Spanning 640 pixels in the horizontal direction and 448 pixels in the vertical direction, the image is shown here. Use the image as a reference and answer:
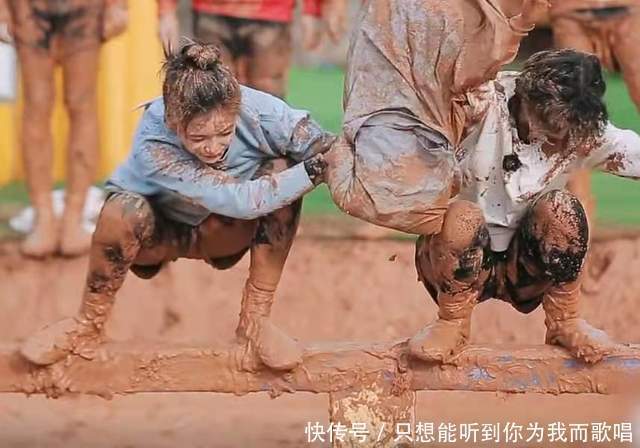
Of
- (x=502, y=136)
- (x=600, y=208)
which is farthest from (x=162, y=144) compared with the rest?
(x=600, y=208)

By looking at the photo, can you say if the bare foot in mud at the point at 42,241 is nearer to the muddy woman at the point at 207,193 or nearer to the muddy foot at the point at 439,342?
the muddy woman at the point at 207,193

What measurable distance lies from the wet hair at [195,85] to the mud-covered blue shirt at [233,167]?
0.08m

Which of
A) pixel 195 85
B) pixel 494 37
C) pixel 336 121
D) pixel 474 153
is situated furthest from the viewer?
pixel 336 121

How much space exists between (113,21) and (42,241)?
0.69 metres

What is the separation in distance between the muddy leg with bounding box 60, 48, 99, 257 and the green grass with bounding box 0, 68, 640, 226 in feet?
1.58

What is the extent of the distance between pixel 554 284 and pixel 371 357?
1.13 ft

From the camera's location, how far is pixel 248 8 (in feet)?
12.2

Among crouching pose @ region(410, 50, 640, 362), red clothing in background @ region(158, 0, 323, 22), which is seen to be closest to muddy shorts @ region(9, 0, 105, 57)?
red clothing in background @ region(158, 0, 323, 22)

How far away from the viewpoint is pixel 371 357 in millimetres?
2375

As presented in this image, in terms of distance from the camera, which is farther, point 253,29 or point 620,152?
point 253,29

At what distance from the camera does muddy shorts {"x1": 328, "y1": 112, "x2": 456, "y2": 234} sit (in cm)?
213

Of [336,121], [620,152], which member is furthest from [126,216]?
[336,121]

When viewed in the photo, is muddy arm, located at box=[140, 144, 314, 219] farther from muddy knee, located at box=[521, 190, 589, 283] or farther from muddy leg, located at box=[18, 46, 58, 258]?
muddy leg, located at box=[18, 46, 58, 258]

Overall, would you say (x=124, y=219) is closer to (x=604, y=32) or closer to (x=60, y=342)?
(x=60, y=342)
